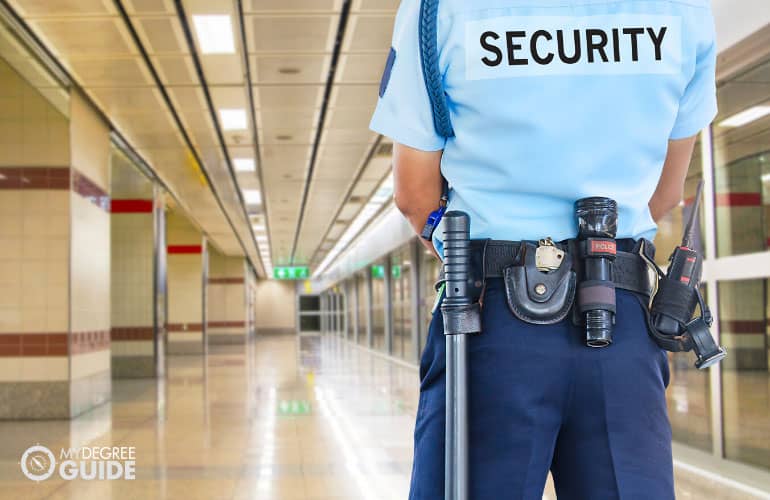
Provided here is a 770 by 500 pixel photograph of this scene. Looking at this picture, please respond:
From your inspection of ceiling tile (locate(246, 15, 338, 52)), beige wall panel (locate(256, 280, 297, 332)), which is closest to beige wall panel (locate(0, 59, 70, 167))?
ceiling tile (locate(246, 15, 338, 52))

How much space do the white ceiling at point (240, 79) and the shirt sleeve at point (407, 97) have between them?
14.0 ft

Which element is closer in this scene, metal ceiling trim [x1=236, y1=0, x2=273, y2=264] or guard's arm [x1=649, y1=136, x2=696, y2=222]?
guard's arm [x1=649, y1=136, x2=696, y2=222]

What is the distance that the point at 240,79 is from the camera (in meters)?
6.61

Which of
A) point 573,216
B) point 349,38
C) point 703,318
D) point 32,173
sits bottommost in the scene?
point 703,318

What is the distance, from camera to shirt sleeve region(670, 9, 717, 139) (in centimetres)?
105

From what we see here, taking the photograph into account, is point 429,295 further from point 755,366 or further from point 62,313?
point 755,366

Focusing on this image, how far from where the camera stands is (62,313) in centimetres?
682

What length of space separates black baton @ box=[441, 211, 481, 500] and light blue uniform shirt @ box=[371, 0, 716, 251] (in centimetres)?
6

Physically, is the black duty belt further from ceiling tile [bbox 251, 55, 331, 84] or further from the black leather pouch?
ceiling tile [bbox 251, 55, 331, 84]

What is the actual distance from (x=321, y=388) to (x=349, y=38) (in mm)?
4810

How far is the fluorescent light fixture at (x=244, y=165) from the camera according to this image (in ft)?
32.7

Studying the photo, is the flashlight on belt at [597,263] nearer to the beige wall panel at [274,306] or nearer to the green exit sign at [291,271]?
the green exit sign at [291,271]

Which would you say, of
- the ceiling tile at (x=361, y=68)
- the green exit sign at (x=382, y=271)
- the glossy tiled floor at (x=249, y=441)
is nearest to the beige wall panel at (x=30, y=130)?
the glossy tiled floor at (x=249, y=441)

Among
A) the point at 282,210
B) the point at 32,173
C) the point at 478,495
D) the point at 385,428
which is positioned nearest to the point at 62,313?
the point at 32,173
